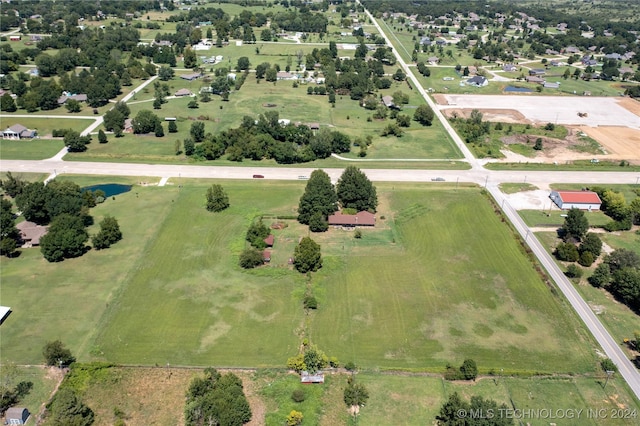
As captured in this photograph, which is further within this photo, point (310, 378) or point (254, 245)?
point (254, 245)

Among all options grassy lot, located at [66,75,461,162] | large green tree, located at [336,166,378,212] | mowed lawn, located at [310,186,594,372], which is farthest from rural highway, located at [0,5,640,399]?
mowed lawn, located at [310,186,594,372]

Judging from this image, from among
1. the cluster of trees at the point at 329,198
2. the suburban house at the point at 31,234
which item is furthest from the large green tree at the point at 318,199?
the suburban house at the point at 31,234

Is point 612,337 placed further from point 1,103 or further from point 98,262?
point 1,103

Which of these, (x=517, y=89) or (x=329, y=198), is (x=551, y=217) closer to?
(x=329, y=198)

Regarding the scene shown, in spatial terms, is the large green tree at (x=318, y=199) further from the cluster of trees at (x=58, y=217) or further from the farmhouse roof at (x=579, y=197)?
the farmhouse roof at (x=579, y=197)

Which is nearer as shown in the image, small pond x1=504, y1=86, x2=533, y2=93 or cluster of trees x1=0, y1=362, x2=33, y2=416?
cluster of trees x1=0, y1=362, x2=33, y2=416

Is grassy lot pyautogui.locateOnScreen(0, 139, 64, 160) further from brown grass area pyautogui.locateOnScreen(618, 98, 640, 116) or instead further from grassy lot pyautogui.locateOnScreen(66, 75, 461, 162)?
brown grass area pyautogui.locateOnScreen(618, 98, 640, 116)

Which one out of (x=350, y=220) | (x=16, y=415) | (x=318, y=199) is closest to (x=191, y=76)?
(x=318, y=199)
